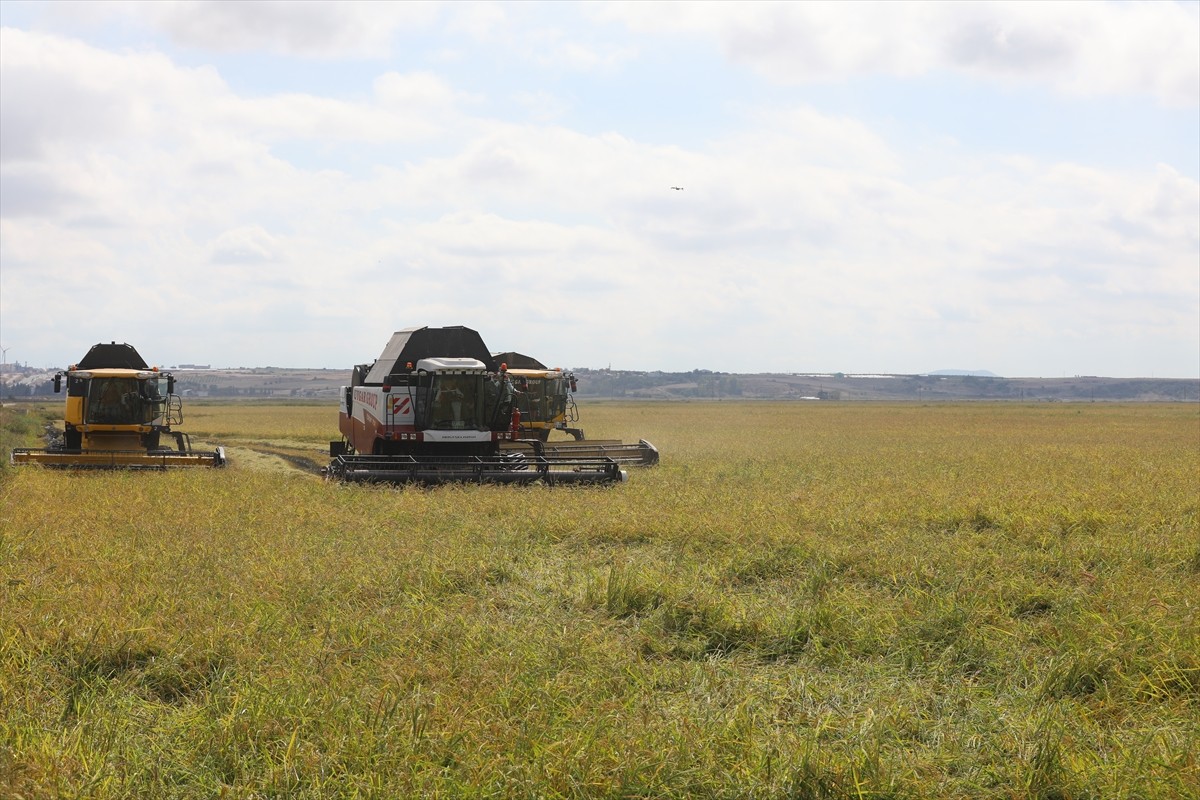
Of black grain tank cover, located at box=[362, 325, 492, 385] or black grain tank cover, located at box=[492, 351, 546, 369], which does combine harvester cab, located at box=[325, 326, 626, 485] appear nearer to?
black grain tank cover, located at box=[362, 325, 492, 385]

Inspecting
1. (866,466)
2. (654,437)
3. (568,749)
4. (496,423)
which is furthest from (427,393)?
(654,437)

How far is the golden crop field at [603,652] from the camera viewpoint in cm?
574

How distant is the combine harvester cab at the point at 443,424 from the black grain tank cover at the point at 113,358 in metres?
8.21

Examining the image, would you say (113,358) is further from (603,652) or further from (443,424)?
(603,652)

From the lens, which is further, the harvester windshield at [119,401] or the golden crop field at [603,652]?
the harvester windshield at [119,401]

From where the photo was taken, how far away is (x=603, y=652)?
8.01 meters

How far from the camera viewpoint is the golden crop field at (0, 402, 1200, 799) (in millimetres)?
5742

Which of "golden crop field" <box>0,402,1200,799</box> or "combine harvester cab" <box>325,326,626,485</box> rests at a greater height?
"combine harvester cab" <box>325,326,626,485</box>

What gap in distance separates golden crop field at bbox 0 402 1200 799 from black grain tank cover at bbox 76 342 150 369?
43.0ft

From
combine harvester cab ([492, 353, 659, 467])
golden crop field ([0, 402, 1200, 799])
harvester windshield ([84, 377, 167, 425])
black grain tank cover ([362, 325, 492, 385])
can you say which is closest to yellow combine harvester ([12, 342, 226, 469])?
harvester windshield ([84, 377, 167, 425])

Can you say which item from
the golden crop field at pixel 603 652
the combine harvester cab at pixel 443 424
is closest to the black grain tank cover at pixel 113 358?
the combine harvester cab at pixel 443 424

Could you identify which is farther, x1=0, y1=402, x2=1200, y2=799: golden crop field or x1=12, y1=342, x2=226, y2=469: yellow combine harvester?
x1=12, y1=342, x2=226, y2=469: yellow combine harvester

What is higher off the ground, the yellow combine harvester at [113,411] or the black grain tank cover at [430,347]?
the black grain tank cover at [430,347]

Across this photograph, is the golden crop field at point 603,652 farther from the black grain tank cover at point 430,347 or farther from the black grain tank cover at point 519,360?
the black grain tank cover at point 519,360
